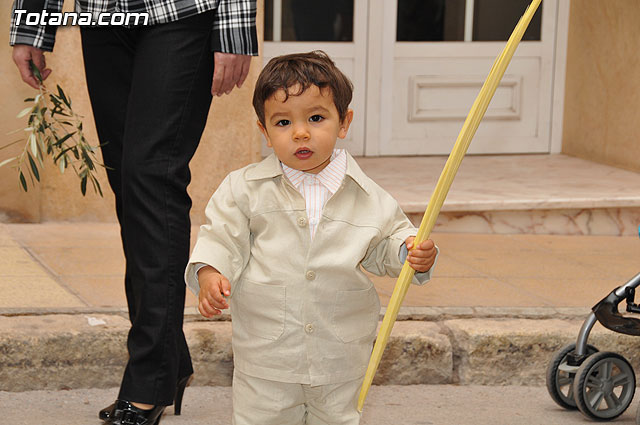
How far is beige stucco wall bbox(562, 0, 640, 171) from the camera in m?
6.84

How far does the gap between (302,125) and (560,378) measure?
1.59 m

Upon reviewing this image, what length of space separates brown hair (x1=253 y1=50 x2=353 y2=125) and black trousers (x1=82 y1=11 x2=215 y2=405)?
53cm

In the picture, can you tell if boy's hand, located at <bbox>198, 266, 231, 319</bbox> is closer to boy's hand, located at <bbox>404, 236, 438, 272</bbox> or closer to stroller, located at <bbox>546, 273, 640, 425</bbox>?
boy's hand, located at <bbox>404, 236, 438, 272</bbox>

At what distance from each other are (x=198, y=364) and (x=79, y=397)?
0.42m

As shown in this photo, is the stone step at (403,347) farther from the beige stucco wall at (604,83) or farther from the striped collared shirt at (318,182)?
the beige stucco wall at (604,83)

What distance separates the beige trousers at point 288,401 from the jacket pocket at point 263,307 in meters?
0.12

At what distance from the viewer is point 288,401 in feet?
7.88

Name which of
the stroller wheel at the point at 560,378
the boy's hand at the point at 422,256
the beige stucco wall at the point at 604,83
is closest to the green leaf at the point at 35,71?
the boy's hand at the point at 422,256

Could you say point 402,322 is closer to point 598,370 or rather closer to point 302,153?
point 598,370

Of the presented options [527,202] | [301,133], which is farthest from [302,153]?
[527,202]

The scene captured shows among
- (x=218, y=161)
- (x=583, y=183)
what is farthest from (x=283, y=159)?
(x=583, y=183)

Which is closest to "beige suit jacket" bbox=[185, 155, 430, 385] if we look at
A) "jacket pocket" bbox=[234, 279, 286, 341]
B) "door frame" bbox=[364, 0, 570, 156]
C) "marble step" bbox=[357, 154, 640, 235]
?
"jacket pocket" bbox=[234, 279, 286, 341]

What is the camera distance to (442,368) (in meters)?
3.70

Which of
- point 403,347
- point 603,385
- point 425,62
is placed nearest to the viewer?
point 603,385
